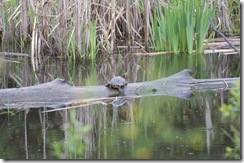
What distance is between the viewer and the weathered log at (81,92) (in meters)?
6.18

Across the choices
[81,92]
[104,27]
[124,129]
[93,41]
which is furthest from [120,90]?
[104,27]

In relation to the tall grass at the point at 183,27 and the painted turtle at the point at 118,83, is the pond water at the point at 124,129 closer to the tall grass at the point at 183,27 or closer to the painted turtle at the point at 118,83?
the painted turtle at the point at 118,83

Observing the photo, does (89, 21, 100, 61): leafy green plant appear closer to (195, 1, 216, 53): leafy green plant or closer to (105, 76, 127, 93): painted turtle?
(195, 1, 216, 53): leafy green plant

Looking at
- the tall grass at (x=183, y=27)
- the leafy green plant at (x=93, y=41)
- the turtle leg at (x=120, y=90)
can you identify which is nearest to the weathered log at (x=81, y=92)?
the turtle leg at (x=120, y=90)

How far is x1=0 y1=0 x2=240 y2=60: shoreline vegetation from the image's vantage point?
932cm

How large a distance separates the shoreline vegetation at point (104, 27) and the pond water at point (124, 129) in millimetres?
1387

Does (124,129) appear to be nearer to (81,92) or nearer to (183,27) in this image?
(81,92)

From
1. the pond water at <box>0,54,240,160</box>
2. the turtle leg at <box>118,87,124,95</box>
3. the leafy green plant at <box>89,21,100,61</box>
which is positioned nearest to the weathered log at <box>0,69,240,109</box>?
the turtle leg at <box>118,87,124,95</box>

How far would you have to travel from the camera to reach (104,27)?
9.77m

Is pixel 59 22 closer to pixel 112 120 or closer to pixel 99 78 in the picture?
pixel 99 78

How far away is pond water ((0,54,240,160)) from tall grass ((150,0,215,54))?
168 cm

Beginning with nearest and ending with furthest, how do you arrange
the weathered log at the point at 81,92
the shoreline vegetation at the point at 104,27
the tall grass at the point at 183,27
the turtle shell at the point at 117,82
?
the weathered log at the point at 81,92
the turtle shell at the point at 117,82
the shoreline vegetation at the point at 104,27
the tall grass at the point at 183,27

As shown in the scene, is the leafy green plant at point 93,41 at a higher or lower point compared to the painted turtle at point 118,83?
higher

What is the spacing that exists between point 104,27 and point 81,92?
12.0ft
